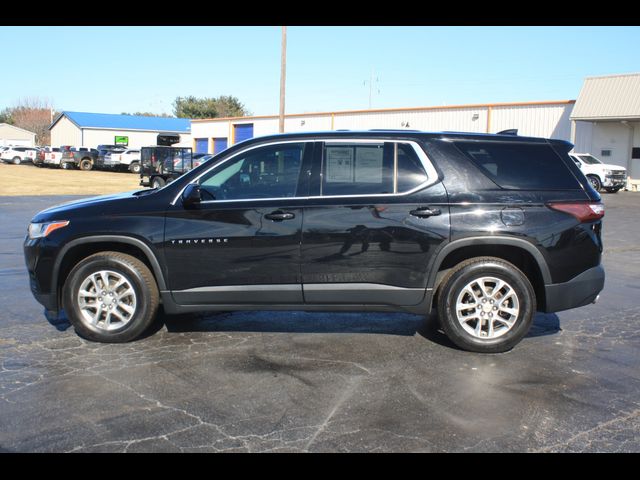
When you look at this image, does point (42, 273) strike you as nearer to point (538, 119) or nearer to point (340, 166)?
point (340, 166)

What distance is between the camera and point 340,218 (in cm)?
523

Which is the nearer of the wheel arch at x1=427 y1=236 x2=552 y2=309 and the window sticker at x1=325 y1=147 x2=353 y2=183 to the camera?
the wheel arch at x1=427 y1=236 x2=552 y2=309

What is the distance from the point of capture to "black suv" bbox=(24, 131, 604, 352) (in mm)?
5242

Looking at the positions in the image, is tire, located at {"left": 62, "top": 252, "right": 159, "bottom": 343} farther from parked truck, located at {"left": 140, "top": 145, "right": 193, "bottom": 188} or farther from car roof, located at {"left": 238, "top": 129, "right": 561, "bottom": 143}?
parked truck, located at {"left": 140, "top": 145, "right": 193, "bottom": 188}

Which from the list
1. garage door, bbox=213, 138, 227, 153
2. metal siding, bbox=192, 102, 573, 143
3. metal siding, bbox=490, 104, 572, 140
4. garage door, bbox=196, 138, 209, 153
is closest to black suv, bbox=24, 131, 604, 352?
metal siding, bbox=192, 102, 573, 143

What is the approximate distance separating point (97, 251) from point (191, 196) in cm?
108

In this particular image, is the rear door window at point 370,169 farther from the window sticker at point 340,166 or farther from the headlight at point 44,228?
the headlight at point 44,228

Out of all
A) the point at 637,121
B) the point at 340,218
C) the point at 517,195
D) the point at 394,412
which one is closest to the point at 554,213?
the point at 517,195

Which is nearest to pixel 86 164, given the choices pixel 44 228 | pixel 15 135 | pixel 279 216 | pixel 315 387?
pixel 44 228

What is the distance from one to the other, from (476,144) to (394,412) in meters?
2.57

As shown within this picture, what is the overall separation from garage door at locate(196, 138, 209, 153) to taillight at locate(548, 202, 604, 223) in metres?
51.9

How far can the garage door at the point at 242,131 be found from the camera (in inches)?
1939

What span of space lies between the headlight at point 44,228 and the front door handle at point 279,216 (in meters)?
1.80
